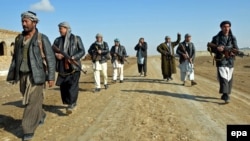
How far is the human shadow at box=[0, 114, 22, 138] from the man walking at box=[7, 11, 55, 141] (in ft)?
1.83

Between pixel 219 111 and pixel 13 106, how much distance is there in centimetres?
539

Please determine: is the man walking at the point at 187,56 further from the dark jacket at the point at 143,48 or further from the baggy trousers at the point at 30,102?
the baggy trousers at the point at 30,102

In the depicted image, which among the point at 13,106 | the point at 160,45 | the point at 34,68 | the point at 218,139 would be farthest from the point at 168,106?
the point at 160,45

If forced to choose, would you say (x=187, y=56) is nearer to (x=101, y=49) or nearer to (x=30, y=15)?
(x=101, y=49)

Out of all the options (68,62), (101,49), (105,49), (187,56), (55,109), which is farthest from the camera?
(187,56)

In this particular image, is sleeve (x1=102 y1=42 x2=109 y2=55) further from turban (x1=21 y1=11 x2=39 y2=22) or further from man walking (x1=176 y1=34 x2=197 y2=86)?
turban (x1=21 y1=11 x2=39 y2=22)

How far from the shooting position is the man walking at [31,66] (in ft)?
19.7

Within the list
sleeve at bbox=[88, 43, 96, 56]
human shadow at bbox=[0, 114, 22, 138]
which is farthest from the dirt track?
sleeve at bbox=[88, 43, 96, 56]

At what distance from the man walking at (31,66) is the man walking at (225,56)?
4578mm

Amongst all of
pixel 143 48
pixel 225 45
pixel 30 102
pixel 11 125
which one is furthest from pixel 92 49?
pixel 143 48

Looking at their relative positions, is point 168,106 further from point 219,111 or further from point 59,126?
point 59,126

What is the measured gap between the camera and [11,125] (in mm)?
7246

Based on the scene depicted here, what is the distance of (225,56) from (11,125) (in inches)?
211

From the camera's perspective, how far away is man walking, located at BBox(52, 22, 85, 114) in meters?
7.83
